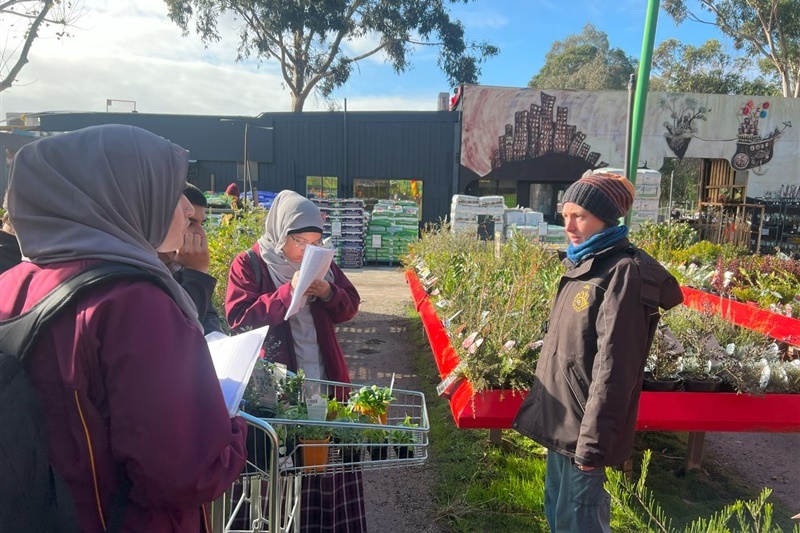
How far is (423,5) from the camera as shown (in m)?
20.5

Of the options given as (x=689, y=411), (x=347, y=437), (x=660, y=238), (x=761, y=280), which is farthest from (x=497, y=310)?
(x=660, y=238)

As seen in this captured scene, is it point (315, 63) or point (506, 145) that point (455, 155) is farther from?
point (315, 63)

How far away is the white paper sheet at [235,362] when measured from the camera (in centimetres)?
131

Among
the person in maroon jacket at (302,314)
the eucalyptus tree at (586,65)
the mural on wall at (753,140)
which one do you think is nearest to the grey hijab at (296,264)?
the person in maroon jacket at (302,314)

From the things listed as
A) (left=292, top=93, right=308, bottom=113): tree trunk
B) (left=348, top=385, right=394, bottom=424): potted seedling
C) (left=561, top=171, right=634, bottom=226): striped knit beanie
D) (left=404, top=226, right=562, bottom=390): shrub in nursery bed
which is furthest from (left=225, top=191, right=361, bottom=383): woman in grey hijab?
(left=292, top=93, right=308, bottom=113): tree trunk

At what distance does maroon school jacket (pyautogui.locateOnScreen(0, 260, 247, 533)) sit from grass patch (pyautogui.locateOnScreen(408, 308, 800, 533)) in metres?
2.30

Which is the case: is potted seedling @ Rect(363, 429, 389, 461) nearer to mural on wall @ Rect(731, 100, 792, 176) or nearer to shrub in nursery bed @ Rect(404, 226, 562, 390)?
shrub in nursery bed @ Rect(404, 226, 562, 390)

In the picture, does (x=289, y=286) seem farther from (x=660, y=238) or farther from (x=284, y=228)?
(x=660, y=238)

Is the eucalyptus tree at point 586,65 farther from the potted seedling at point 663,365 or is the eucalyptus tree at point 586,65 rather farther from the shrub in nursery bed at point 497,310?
the potted seedling at point 663,365

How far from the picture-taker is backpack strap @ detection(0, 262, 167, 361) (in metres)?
0.94

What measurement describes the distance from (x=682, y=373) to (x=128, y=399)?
115 inches

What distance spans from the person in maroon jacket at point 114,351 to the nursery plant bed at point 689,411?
1928 millimetres

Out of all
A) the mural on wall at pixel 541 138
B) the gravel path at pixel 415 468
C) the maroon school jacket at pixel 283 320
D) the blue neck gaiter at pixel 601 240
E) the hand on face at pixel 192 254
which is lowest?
the gravel path at pixel 415 468

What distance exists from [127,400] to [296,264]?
66.8 inches
